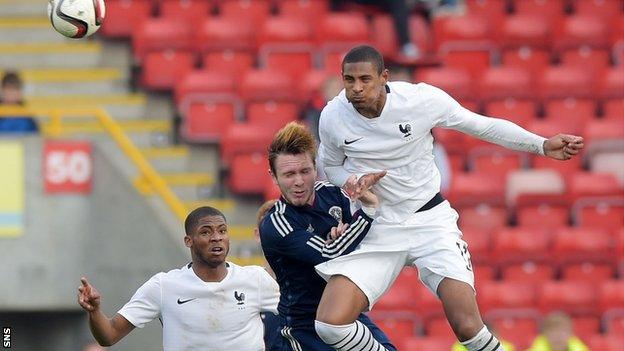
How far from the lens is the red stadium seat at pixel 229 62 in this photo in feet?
46.4

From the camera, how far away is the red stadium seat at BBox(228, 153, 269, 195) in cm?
1323

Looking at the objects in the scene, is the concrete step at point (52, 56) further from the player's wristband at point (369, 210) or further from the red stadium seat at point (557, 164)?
the player's wristband at point (369, 210)

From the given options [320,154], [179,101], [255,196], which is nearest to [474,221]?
[255,196]

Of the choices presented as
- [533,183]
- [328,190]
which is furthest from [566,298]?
[328,190]

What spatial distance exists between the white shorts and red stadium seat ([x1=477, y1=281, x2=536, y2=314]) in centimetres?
471

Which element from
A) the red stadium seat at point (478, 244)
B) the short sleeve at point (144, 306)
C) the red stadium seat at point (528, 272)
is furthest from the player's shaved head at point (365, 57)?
the red stadium seat at point (528, 272)

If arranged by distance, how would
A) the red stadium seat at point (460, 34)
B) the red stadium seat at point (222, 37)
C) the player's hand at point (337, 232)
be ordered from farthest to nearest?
1. the red stadium seat at point (460, 34)
2. the red stadium seat at point (222, 37)
3. the player's hand at point (337, 232)

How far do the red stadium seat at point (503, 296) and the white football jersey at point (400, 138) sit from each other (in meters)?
4.78

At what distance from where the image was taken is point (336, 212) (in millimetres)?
8164

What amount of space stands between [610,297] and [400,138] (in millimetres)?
5411

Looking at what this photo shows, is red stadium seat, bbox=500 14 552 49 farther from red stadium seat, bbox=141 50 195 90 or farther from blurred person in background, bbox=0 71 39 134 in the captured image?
blurred person in background, bbox=0 71 39 134

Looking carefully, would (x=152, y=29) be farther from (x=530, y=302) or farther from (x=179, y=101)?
(x=530, y=302)

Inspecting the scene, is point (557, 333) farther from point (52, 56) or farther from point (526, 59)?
point (52, 56)

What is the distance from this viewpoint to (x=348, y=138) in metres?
8.04
